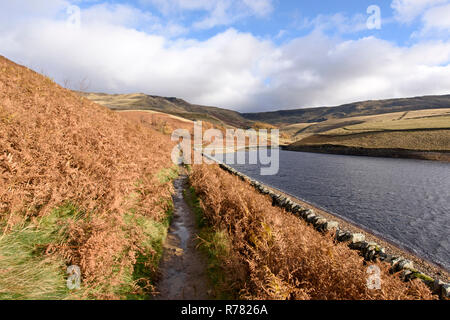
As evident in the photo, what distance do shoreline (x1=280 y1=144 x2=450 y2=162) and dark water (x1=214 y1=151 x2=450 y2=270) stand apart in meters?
22.8

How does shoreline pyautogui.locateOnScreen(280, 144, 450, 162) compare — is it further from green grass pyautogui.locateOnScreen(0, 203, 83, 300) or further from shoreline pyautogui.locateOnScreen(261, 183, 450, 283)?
green grass pyautogui.locateOnScreen(0, 203, 83, 300)

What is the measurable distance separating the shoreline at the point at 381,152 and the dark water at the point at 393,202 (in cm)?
2283

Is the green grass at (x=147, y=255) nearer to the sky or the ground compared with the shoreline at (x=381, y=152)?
nearer to the ground

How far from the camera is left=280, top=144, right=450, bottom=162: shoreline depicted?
46.5m

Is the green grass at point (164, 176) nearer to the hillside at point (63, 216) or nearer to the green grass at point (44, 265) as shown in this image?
the hillside at point (63, 216)

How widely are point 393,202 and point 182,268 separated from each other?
2020cm

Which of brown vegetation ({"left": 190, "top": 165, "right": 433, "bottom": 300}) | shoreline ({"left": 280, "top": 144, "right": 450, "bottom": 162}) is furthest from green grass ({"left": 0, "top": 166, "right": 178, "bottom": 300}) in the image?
shoreline ({"left": 280, "top": 144, "right": 450, "bottom": 162})

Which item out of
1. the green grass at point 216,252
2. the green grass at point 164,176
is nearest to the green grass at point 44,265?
the green grass at point 216,252

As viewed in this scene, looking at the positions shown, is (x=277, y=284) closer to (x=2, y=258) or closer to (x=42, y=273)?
(x=42, y=273)

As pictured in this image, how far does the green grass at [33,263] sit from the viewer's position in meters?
3.53

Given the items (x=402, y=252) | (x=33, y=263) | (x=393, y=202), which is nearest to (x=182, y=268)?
(x=33, y=263)

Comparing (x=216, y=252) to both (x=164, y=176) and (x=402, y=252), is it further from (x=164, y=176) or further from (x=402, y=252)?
(x=402, y=252)

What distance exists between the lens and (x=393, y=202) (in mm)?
18250
